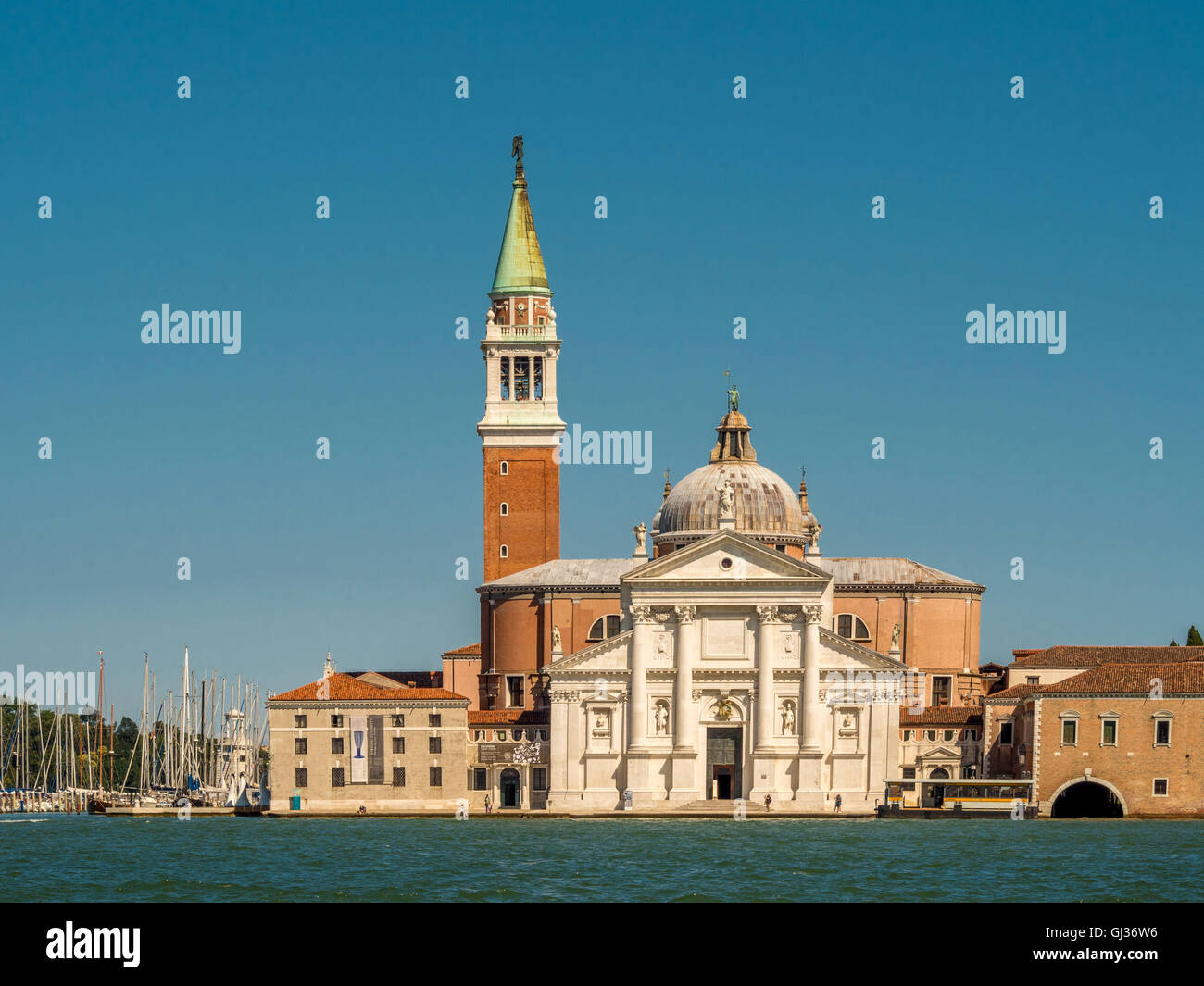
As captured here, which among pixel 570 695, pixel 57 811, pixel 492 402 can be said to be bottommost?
pixel 57 811

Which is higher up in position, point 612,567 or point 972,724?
point 612,567

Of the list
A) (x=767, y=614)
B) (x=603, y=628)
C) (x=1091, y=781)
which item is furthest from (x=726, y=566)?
(x=1091, y=781)

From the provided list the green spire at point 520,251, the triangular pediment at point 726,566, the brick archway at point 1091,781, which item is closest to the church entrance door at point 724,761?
the triangular pediment at point 726,566

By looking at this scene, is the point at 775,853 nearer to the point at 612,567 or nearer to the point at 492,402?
the point at 612,567

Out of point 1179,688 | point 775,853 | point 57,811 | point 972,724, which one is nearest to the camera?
point 775,853

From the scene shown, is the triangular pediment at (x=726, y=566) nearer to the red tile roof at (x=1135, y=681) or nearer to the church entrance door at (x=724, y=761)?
the church entrance door at (x=724, y=761)
